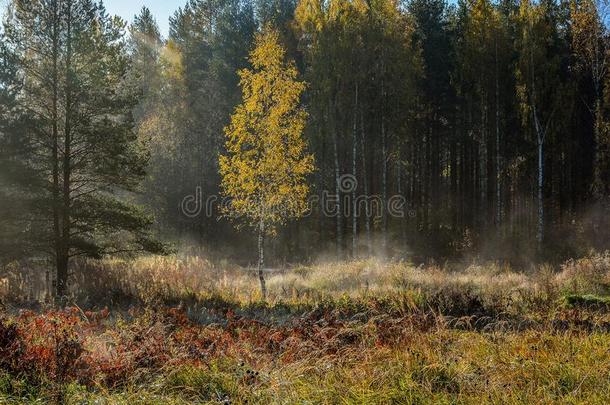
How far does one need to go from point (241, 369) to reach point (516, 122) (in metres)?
23.9

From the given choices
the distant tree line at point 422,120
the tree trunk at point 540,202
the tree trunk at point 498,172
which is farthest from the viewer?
the tree trunk at point 498,172

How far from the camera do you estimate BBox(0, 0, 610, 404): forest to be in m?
5.40

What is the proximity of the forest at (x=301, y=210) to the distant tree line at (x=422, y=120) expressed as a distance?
0.13 meters

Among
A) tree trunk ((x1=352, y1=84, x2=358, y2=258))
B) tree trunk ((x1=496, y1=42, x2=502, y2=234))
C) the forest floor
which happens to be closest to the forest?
the forest floor

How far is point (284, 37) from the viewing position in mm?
28375

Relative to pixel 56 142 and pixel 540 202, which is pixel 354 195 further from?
pixel 56 142

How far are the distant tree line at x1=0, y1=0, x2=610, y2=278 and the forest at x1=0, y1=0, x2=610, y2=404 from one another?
13 centimetres

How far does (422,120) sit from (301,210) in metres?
15.2

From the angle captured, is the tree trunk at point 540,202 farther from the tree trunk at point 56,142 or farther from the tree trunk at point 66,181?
the tree trunk at point 56,142

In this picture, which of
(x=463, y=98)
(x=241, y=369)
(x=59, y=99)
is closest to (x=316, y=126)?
(x=463, y=98)

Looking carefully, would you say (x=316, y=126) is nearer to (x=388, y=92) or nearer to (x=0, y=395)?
(x=388, y=92)

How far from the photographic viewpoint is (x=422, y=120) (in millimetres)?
29859

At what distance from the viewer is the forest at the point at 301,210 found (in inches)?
213

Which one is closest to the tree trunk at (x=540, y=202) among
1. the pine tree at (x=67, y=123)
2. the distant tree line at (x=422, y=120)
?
the distant tree line at (x=422, y=120)
